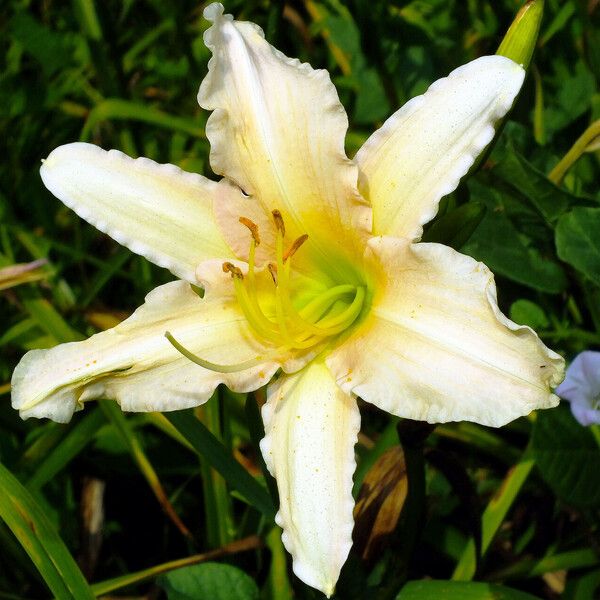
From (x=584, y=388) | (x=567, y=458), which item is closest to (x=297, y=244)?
(x=584, y=388)

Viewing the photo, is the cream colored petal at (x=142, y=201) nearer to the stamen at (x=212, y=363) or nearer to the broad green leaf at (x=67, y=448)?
the stamen at (x=212, y=363)

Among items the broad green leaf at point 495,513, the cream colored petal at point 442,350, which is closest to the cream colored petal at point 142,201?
the cream colored petal at point 442,350

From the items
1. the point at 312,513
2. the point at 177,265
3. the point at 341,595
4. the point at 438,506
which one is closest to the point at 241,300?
the point at 177,265

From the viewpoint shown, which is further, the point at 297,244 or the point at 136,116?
the point at 136,116

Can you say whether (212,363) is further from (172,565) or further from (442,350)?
(172,565)

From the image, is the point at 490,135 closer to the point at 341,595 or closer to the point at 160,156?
the point at 341,595

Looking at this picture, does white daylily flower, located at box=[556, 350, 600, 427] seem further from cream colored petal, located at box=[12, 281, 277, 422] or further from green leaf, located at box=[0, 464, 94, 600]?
green leaf, located at box=[0, 464, 94, 600]

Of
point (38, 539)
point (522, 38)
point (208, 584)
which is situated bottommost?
point (208, 584)

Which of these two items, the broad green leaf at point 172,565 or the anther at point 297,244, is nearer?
the anther at point 297,244
